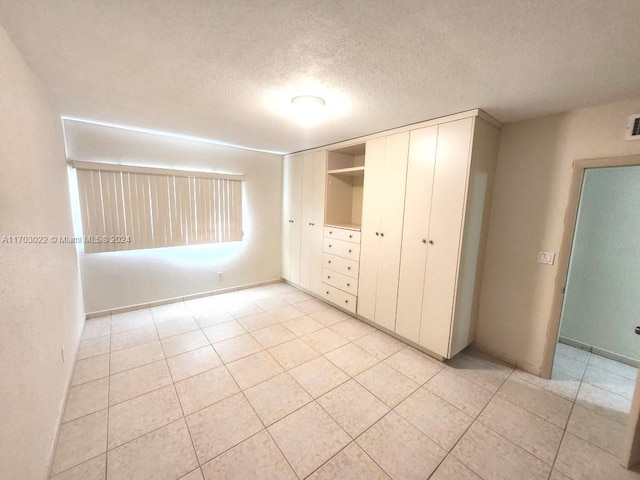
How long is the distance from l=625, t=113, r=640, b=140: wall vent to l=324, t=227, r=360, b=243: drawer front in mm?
2310

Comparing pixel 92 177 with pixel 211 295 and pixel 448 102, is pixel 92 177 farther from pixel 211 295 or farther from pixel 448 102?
pixel 448 102

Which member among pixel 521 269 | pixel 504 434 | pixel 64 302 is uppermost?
pixel 521 269

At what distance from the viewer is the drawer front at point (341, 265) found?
127 inches

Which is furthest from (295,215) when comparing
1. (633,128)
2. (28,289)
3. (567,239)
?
(633,128)

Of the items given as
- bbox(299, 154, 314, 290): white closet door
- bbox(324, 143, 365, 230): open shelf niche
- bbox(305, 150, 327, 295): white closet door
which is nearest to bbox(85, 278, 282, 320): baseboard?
bbox(299, 154, 314, 290): white closet door

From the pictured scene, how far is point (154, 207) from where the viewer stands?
3.27 meters

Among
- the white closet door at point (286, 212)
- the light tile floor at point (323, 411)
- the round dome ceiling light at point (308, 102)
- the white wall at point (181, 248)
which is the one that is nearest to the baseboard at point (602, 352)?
the light tile floor at point (323, 411)

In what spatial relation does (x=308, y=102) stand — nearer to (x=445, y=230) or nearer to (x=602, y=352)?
(x=445, y=230)

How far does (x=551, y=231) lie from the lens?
2184 millimetres

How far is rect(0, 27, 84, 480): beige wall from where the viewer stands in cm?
108

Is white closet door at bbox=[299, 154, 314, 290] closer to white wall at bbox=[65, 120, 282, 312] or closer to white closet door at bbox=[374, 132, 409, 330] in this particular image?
white wall at bbox=[65, 120, 282, 312]

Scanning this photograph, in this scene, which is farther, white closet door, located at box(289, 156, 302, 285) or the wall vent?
white closet door, located at box(289, 156, 302, 285)

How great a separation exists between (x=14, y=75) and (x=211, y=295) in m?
3.16

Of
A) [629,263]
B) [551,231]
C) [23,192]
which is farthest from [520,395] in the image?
[23,192]
